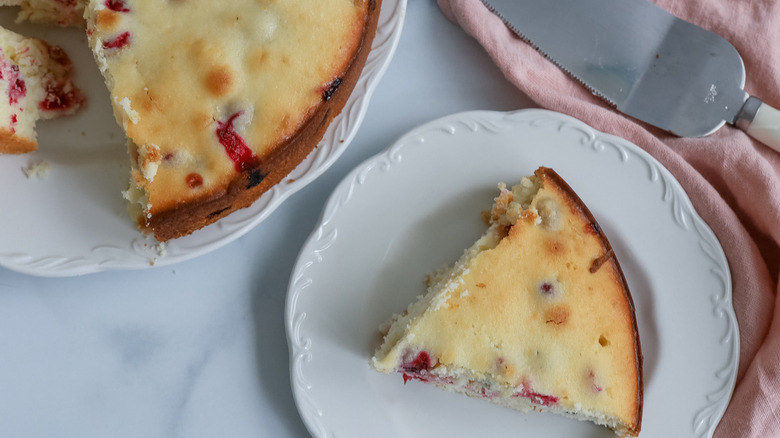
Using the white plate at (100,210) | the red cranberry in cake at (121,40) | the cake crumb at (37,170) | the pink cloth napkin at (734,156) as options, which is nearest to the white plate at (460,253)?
the pink cloth napkin at (734,156)

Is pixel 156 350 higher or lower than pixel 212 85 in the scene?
lower

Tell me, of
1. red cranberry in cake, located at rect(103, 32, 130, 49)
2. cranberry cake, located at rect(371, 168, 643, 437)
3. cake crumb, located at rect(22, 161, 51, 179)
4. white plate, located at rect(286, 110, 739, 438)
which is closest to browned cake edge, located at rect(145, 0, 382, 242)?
white plate, located at rect(286, 110, 739, 438)

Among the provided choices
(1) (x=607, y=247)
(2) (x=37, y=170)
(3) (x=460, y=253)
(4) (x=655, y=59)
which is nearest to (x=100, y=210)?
(2) (x=37, y=170)

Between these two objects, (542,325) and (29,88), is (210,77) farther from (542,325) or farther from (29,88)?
Answer: (542,325)

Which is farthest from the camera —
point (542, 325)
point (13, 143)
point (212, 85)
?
point (13, 143)

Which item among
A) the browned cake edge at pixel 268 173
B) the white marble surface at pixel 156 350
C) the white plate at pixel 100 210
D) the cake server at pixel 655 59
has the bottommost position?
the white marble surface at pixel 156 350

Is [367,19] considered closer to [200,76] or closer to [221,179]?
[200,76]

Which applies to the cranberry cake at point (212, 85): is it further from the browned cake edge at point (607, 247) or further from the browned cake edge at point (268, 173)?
the browned cake edge at point (607, 247)
